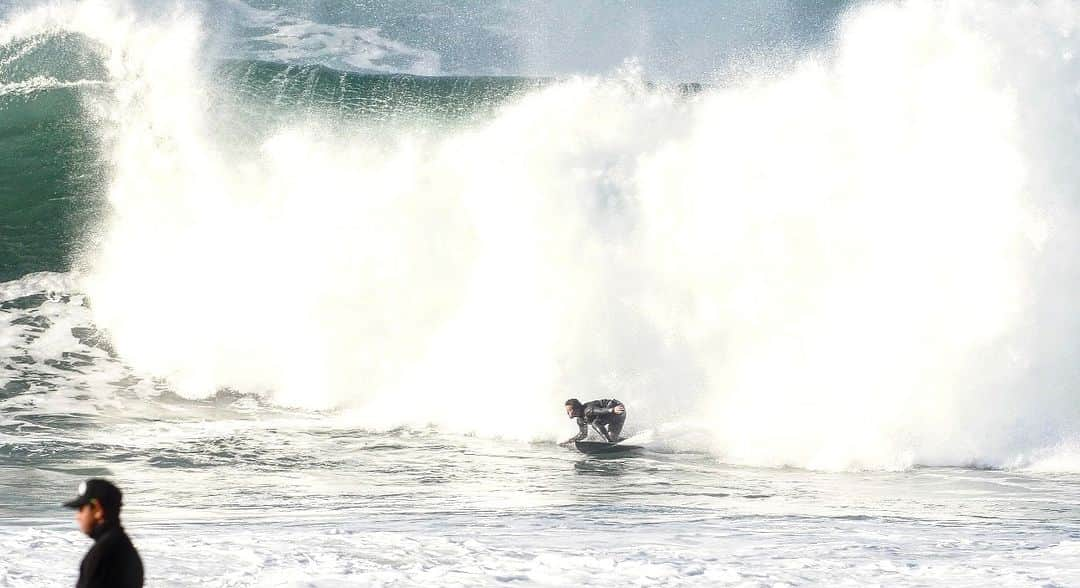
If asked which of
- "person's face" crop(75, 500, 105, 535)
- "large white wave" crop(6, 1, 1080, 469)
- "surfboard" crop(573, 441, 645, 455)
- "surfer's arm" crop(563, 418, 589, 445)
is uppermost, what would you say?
"large white wave" crop(6, 1, 1080, 469)

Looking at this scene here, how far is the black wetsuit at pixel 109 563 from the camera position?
14.5 ft

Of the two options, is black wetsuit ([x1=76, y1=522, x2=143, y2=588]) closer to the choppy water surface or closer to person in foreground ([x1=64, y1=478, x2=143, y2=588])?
person in foreground ([x1=64, y1=478, x2=143, y2=588])

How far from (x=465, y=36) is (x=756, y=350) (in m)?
35.5

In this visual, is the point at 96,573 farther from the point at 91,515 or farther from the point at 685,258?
the point at 685,258

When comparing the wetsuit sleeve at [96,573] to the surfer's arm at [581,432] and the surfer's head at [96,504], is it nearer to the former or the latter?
the surfer's head at [96,504]

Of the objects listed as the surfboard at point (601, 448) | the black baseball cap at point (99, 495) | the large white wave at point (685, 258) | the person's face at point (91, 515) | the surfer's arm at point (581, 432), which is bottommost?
the person's face at point (91, 515)

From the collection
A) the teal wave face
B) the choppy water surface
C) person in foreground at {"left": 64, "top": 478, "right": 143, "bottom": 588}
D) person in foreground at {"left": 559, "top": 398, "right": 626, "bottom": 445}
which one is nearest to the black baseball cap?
person in foreground at {"left": 64, "top": 478, "right": 143, "bottom": 588}

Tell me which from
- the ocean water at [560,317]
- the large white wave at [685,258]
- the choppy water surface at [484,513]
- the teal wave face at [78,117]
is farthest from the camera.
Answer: the teal wave face at [78,117]

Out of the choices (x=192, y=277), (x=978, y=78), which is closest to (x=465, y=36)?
(x=192, y=277)

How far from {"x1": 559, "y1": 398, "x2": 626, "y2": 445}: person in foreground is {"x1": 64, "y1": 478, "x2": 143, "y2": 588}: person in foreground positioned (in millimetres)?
10598

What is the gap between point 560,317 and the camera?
60.2 ft

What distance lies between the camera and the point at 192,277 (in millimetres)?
21328

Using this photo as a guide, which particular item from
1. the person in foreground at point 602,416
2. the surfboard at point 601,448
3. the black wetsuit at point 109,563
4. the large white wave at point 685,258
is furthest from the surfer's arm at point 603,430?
the black wetsuit at point 109,563

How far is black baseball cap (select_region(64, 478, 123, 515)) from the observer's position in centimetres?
444
